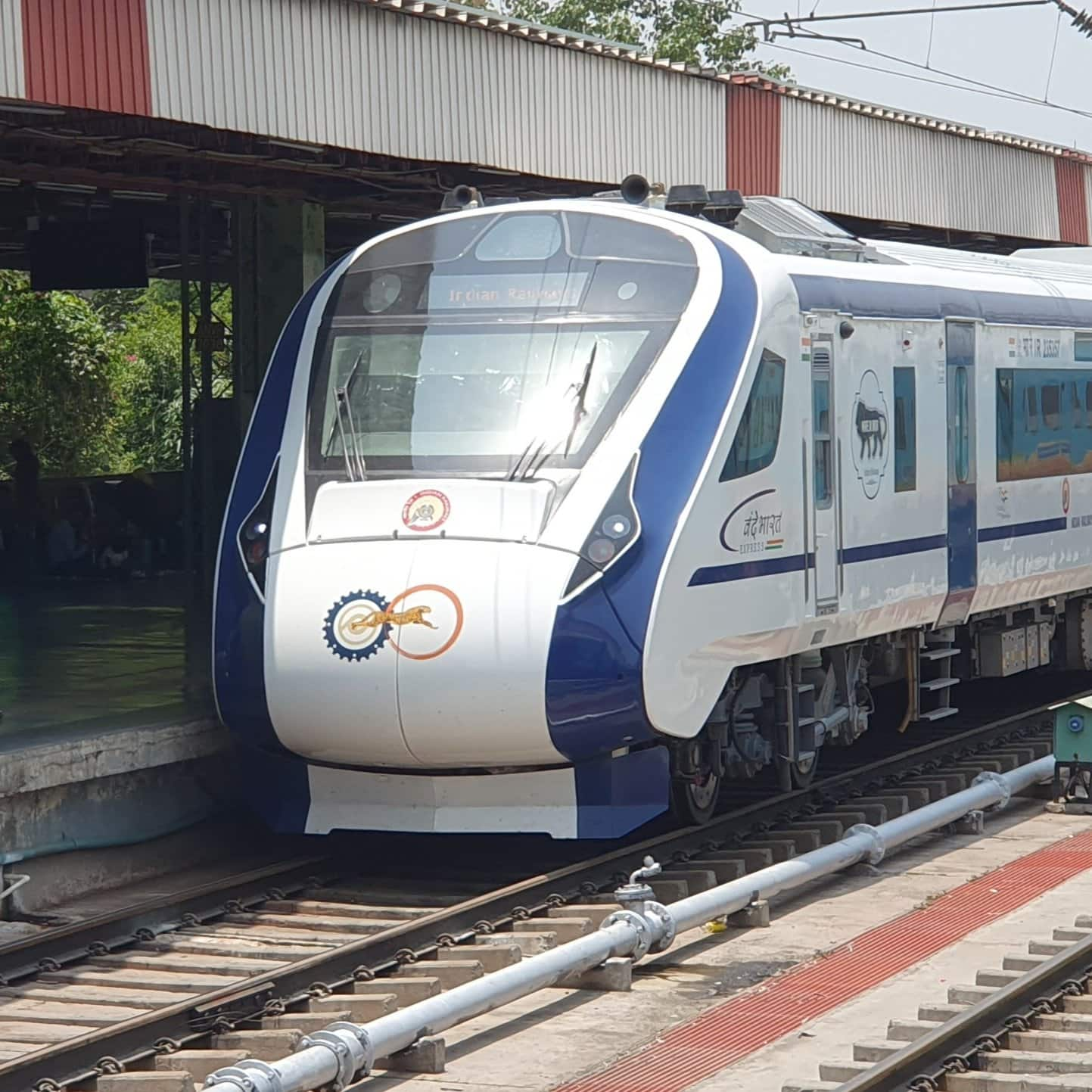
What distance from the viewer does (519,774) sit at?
10008 mm

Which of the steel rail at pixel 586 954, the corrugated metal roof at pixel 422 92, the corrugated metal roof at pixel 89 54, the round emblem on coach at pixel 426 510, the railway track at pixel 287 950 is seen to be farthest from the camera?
the corrugated metal roof at pixel 422 92

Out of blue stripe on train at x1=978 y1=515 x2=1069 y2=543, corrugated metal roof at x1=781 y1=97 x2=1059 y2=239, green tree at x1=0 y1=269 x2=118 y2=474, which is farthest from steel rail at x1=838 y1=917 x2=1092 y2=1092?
green tree at x1=0 y1=269 x2=118 y2=474

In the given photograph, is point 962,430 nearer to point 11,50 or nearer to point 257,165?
point 257,165

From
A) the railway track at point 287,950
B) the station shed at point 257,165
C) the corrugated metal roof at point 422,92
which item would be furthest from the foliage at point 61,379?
the railway track at point 287,950

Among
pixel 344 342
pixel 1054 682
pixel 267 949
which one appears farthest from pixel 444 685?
pixel 1054 682

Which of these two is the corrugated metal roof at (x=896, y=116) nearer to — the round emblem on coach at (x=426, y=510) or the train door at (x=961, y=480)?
the train door at (x=961, y=480)

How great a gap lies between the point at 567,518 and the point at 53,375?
994 inches

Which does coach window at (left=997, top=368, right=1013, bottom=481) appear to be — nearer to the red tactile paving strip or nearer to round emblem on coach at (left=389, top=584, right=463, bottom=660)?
the red tactile paving strip

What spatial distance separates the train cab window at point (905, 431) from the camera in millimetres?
12250

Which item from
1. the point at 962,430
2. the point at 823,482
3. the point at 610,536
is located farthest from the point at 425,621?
the point at 962,430

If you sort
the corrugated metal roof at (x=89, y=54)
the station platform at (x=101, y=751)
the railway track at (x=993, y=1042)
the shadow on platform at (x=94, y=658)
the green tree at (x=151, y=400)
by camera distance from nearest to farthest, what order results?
the railway track at (x=993, y=1042), the corrugated metal roof at (x=89, y=54), the station platform at (x=101, y=751), the shadow on platform at (x=94, y=658), the green tree at (x=151, y=400)

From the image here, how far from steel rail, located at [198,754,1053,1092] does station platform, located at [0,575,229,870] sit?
287cm

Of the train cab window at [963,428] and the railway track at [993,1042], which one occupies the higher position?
the train cab window at [963,428]

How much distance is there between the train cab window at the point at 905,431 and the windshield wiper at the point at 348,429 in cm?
326
